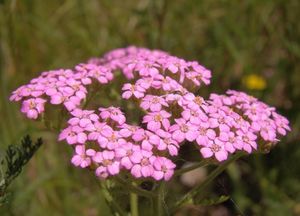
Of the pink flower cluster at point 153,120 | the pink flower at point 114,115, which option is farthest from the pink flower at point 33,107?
the pink flower at point 114,115

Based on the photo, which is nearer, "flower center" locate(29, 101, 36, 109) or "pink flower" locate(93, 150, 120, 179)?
"pink flower" locate(93, 150, 120, 179)

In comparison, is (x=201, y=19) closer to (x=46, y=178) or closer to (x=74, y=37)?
(x=74, y=37)

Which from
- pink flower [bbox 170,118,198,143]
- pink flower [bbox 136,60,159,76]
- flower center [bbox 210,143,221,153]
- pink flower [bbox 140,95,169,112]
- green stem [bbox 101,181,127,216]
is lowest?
green stem [bbox 101,181,127,216]

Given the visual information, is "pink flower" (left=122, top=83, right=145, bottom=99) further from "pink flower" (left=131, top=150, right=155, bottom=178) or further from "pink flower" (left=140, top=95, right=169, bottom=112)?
"pink flower" (left=131, top=150, right=155, bottom=178)

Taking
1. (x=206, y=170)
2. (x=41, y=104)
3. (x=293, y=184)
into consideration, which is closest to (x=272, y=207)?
(x=293, y=184)

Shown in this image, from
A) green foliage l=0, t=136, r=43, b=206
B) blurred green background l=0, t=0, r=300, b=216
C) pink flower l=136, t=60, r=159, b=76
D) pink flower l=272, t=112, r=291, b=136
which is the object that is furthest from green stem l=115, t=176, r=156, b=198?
blurred green background l=0, t=0, r=300, b=216

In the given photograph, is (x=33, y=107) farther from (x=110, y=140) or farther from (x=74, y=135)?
(x=110, y=140)
